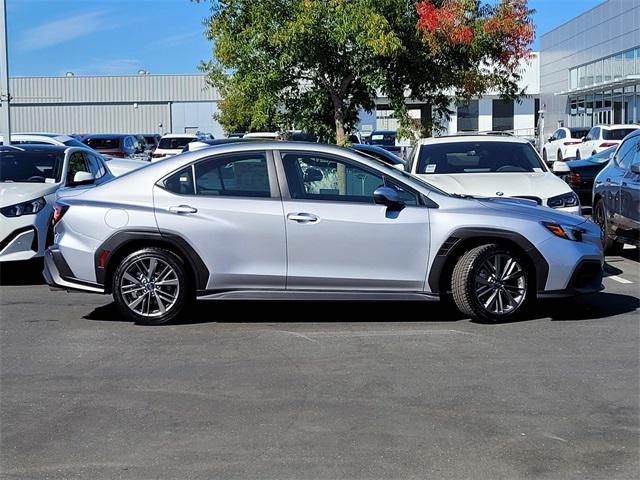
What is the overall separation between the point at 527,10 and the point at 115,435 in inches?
614

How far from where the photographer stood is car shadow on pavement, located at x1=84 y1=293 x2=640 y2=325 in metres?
8.33

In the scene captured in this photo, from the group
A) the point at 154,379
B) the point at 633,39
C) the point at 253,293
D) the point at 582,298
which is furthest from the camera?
the point at 633,39

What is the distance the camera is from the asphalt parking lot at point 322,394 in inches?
187

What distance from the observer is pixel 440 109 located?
18953mm

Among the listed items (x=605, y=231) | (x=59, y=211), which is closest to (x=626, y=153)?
(x=605, y=231)

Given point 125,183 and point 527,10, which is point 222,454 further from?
point 527,10

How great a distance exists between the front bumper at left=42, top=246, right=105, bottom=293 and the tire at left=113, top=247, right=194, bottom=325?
24cm

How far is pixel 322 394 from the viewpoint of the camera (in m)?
5.91

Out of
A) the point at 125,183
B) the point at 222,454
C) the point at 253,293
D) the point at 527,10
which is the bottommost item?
the point at 222,454

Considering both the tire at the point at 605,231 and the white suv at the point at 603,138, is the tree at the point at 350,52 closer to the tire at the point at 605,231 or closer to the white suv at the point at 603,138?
the tire at the point at 605,231

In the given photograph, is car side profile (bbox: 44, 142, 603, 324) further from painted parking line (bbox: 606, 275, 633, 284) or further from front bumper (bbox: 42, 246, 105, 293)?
painted parking line (bbox: 606, 275, 633, 284)

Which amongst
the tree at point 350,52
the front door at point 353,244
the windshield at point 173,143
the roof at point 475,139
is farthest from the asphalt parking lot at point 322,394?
the windshield at point 173,143

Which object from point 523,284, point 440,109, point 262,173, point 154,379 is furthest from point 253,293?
point 440,109

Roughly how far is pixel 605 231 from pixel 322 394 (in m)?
7.72
